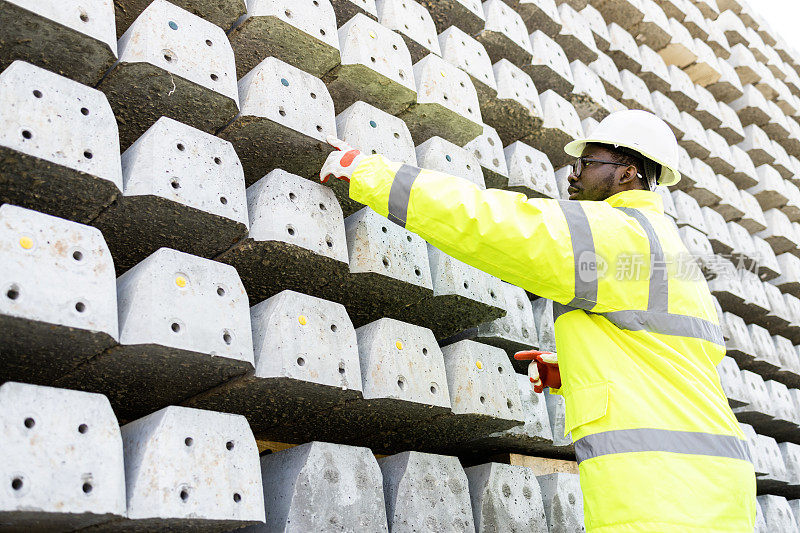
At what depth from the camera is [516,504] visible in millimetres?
2809

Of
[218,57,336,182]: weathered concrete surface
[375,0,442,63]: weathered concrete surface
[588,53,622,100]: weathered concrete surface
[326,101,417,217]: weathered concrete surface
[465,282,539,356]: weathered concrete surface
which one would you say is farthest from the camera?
[588,53,622,100]: weathered concrete surface

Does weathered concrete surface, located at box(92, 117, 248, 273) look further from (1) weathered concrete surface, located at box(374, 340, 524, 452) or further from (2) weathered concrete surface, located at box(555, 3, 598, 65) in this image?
(2) weathered concrete surface, located at box(555, 3, 598, 65)

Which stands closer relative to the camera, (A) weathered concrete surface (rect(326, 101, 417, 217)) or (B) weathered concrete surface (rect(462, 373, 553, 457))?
(A) weathered concrete surface (rect(326, 101, 417, 217))

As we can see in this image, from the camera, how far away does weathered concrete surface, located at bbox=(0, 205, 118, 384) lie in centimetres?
172

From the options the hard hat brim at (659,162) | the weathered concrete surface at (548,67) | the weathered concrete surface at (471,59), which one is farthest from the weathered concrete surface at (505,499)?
the weathered concrete surface at (548,67)

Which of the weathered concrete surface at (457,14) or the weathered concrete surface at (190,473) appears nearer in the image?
the weathered concrete surface at (190,473)

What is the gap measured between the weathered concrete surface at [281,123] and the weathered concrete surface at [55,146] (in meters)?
0.56

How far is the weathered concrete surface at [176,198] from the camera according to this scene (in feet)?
7.10

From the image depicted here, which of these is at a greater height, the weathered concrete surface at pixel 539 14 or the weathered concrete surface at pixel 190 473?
the weathered concrete surface at pixel 539 14

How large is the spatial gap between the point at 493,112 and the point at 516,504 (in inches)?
88.2

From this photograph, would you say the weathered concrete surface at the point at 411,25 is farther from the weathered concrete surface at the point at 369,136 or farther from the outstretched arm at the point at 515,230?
the outstretched arm at the point at 515,230

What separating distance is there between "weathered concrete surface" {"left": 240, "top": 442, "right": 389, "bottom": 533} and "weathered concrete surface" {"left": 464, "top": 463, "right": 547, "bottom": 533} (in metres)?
0.54

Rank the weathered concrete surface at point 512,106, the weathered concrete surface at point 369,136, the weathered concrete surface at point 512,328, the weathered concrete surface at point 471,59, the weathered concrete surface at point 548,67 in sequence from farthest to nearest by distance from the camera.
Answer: the weathered concrete surface at point 548,67
the weathered concrete surface at point 512,106
the weathered concrete surface at point 471,59
the weathered concrete surface at point 512,328
the weathered concrete surface at point 369,136

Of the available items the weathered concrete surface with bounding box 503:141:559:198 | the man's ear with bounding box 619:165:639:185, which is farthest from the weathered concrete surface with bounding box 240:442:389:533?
the weathered concrete surface with bounding box 503:141:559:198
